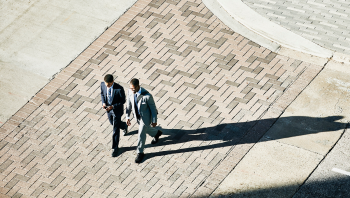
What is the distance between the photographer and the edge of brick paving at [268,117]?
27.6 feet

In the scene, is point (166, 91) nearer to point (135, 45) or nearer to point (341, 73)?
point (135, 45)

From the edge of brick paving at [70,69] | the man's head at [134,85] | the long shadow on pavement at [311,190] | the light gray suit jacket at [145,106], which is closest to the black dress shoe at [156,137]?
the light gray suit jacket at [145,106]

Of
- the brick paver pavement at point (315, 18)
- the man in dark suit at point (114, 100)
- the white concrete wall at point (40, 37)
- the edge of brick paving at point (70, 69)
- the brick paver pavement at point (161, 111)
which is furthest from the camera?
the brick paver pavement at point (315, 18)

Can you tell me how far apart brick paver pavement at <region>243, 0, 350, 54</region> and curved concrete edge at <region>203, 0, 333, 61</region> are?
193 mm

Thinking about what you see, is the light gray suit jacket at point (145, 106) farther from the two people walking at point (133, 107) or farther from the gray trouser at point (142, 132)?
the gray trouser at point (142, 132)

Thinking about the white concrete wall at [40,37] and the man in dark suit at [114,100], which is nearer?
the man in dark suit at [114,100]

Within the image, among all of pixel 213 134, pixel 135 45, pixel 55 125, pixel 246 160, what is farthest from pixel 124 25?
pixel 246 160

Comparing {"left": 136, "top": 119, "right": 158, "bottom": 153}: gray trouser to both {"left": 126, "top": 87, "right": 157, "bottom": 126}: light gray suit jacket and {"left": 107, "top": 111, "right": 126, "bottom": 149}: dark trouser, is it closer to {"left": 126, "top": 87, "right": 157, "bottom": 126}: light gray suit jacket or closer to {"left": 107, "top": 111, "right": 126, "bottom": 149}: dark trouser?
{"left": 126, "top": 87, "right": 157, "bottom": 126}: light gray suit jacket

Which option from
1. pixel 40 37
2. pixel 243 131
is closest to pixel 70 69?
pixel 40 37

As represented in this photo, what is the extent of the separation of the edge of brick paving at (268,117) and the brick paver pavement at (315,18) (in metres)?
0.81

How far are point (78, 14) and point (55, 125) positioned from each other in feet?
12.1

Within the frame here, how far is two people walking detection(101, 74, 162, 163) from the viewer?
26.0 feet

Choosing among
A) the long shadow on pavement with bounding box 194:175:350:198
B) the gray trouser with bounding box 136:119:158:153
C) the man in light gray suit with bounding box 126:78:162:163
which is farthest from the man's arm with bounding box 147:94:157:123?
the long shadow on pavement with bounding box 194:175:350:198

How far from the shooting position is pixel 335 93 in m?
9.40
